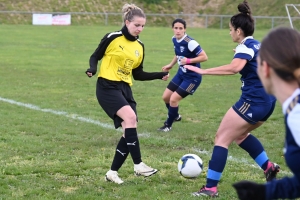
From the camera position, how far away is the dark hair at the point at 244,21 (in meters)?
5.06

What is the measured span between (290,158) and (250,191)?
0.81 ft

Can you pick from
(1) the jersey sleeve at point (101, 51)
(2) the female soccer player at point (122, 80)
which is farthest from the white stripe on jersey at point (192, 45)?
(1) the jersey sleeve at point (101, 51)

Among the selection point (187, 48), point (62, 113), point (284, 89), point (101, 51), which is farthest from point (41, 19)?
point (284, 89)

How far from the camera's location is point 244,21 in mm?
5062

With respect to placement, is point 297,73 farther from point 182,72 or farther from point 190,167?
point 182,72

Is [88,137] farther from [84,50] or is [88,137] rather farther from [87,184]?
[84,50]

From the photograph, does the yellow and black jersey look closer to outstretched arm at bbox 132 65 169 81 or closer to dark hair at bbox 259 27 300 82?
outstretched arm at bbox 132 65 169 81

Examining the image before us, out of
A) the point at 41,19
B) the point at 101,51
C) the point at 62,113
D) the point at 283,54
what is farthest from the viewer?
the point at 41,19

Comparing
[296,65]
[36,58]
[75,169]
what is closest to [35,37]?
[36,58]

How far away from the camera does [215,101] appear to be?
1174 cm

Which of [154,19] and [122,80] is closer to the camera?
[122,80]

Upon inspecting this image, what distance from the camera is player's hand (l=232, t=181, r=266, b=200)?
7.78ft

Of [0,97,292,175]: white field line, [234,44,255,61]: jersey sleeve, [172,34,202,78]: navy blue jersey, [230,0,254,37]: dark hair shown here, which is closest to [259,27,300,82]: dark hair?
[234,44,255,61]: jersey sleeve

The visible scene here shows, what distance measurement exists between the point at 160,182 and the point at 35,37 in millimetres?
24971
